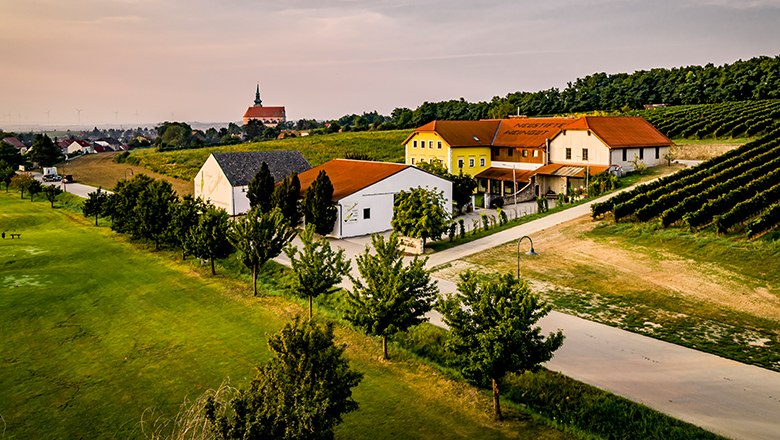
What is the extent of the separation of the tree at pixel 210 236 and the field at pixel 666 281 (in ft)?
38.0

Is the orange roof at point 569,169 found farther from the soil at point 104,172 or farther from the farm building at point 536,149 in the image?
the soil at point 104,172

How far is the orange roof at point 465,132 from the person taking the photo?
183 ft

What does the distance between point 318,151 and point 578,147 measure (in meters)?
48.3

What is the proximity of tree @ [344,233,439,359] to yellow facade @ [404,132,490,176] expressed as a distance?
36.8 meters

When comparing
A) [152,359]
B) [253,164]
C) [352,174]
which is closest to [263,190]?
[352,174]

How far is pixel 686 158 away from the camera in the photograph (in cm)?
5106

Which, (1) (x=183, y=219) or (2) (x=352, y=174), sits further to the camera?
(2) (x=352, y=174)

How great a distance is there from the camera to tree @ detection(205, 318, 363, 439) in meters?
9.65

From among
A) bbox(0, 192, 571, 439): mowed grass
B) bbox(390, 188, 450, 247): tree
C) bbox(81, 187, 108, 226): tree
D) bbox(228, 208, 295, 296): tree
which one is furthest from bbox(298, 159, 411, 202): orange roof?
bbox(81, 187, 108, 226): tree

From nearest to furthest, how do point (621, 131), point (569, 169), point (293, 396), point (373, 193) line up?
point (293, 396)
point (373, 193)
point (569, 169)
point (621, 131)

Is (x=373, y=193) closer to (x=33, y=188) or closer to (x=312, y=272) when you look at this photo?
(x=312, y=272)

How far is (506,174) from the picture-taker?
52.7 meters

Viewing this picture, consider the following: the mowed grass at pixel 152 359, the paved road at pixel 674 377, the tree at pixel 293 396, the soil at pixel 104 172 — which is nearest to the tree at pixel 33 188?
the soil at pixel 104 172

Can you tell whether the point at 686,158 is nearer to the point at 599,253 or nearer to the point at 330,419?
the point at 599,253
